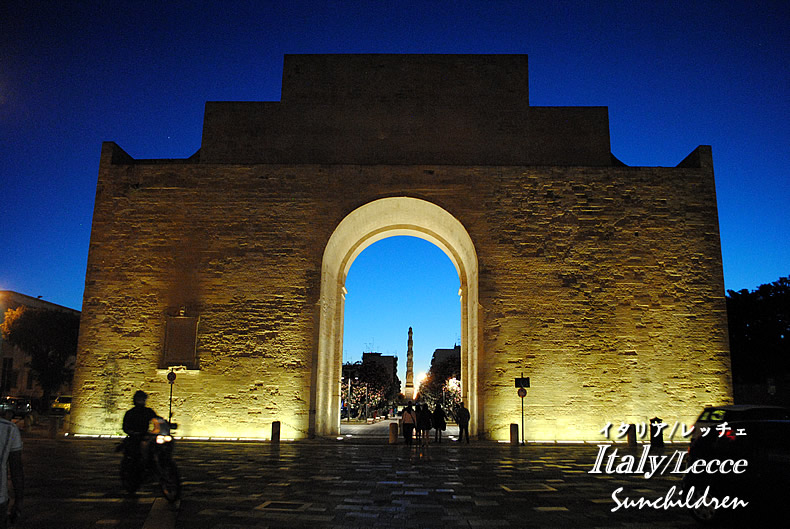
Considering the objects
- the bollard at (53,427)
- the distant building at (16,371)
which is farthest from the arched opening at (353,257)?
the distant building at (16,371)

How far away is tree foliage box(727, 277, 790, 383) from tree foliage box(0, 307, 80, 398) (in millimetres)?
37963

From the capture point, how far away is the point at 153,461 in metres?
7.10

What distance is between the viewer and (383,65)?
19.7 m

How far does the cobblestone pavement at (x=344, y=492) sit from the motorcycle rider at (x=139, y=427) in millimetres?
581

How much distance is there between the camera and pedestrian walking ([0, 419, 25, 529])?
3297mm

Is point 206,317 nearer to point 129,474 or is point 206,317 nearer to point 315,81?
point 315,81

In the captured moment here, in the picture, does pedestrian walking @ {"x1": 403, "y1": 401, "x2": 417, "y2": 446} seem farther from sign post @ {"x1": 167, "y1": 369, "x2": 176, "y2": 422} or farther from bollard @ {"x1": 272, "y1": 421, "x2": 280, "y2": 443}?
sign post @ {"x1": 167, "y1": 369, "x2": 176, "y2": 422}

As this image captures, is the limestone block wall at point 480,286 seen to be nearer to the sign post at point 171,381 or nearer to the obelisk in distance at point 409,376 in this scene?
the sign post at point 171,381

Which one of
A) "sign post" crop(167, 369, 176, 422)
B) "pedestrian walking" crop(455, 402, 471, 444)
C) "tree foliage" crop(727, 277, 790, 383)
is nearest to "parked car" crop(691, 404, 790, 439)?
"pedestrian walking" crop(455, 402, 471, 444)

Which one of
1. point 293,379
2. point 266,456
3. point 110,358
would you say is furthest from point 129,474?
point 110,358

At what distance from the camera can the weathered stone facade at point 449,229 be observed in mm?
16766

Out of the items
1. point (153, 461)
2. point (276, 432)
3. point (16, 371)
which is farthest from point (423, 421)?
point (16, 371)

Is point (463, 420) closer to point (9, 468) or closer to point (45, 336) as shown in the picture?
point (9, 468)

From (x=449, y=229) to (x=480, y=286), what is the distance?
2.96 meters
